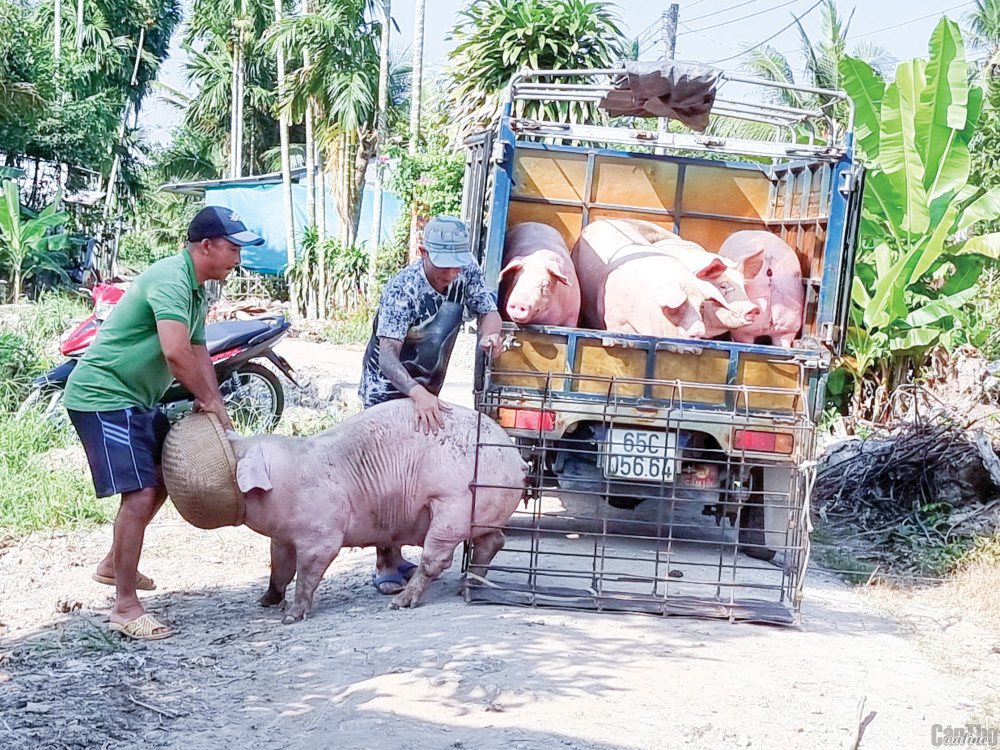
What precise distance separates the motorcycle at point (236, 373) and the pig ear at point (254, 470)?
10.6 ft

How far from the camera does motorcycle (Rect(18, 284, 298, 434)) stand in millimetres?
7879

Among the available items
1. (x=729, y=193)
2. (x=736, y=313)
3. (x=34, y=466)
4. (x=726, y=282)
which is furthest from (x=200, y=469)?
(x=729, y=193)

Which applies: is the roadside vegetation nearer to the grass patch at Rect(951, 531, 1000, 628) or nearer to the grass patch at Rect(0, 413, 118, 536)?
the grass patch at Rect(0, 413, 118, 536)

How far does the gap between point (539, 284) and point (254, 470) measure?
200 cm

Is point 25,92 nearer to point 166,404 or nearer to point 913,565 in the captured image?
point 166,404

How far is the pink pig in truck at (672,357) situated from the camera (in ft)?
18.1

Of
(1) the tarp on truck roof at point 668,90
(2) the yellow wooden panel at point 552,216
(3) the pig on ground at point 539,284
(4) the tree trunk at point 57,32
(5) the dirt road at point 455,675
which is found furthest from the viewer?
(4) the tree trunk at point 57,32

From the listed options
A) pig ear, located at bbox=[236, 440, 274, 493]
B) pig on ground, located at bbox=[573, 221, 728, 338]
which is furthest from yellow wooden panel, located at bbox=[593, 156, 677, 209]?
pig ear, located at bbox=[236, 440, 274, 493]

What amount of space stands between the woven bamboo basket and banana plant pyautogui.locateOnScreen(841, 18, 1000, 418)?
639 cm

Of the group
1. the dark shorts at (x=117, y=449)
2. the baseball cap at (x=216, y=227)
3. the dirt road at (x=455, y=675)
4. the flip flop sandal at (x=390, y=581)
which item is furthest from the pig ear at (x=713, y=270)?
the dark shorts at (x=117, y=449)

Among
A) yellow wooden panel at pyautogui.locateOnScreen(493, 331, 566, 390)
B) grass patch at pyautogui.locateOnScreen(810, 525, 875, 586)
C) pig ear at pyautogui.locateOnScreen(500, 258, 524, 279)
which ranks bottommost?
grass patch at pyautogui.locateOnScreen(810, 525, 875, 586)

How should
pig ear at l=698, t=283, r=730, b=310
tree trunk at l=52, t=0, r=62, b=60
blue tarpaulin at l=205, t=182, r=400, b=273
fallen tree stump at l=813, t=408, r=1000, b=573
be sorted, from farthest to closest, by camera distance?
tree trunk at l=52, t=0, r=62, b=60
blue tarpaulin at l=205, t=182, r=400, b=273
fallen tree stump at l=813, t=408, r=1000, b=573
pig ear at l=698, t=283, r=730, b=310

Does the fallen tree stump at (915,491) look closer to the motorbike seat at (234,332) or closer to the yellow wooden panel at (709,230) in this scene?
the yellow wooden panel at (709,230)

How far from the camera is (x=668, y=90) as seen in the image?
653 centimetres
